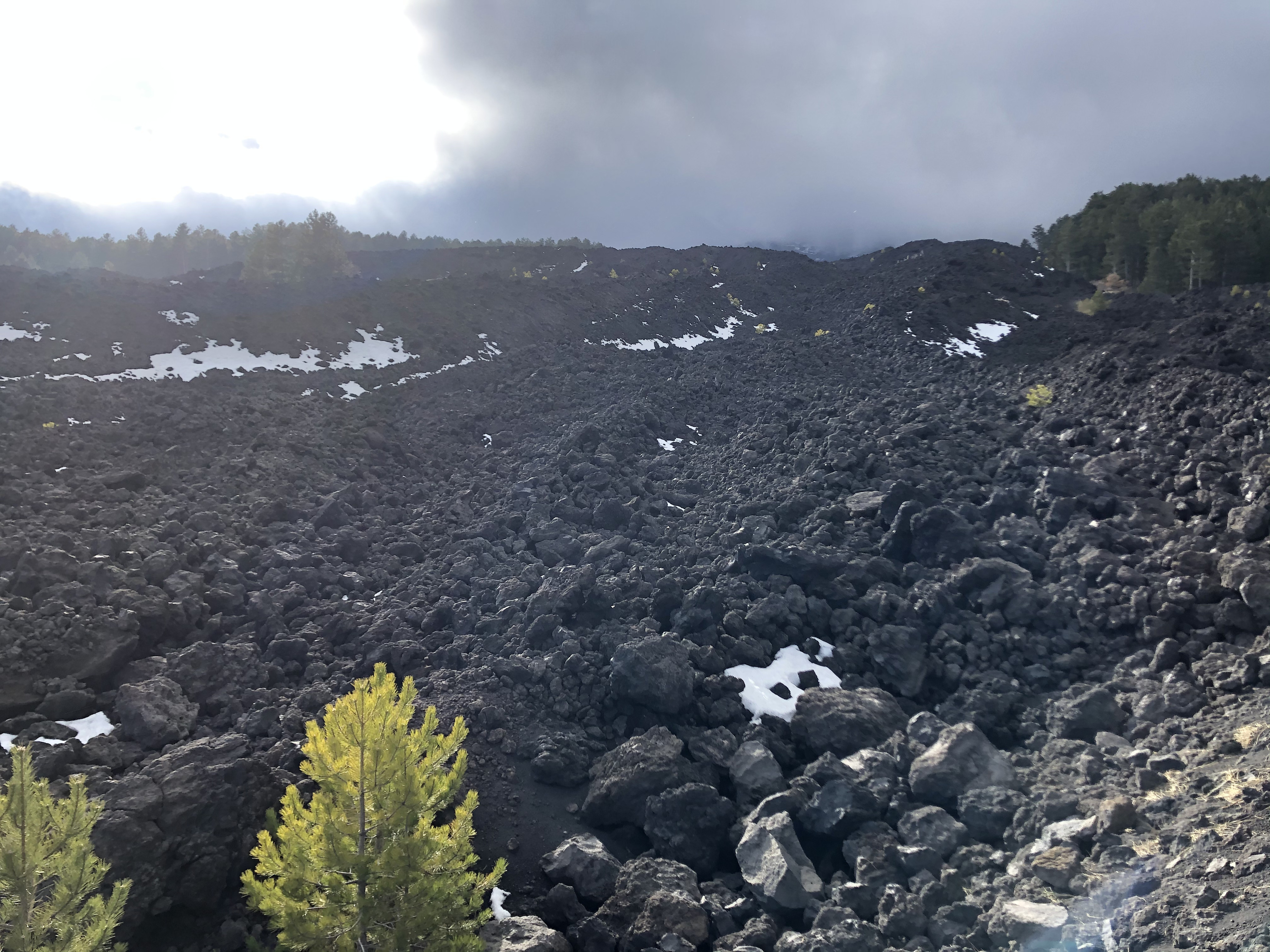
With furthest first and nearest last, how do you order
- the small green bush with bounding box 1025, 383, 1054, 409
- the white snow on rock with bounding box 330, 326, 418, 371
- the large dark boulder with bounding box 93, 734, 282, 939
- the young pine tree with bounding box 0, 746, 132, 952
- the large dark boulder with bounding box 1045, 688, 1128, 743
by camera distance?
the white snow on rock with bounding box 330, 326, 418, 371, the small green bush with bounding box 1025, 383, 1054, 409, the large dark boulder with bounding box 1045, 688, 1128, 743, the large dark boulder with bounding box 93, 734, 282, 939, the young pine tree with bounding box 0, 746, 132, 952

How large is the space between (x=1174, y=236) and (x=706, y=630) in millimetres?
43684

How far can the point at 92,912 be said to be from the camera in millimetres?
5734

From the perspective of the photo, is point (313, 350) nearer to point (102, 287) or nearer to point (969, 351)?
point (102, 287)

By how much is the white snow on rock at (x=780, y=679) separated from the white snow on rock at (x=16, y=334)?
3030 centimetres

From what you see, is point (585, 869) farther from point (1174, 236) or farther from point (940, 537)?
point (1174, 236)

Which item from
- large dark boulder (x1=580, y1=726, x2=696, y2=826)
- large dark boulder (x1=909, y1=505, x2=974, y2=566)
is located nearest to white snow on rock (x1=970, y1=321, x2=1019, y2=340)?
large dark boulder (x1=909, y1=505, x2=974, y2=566)

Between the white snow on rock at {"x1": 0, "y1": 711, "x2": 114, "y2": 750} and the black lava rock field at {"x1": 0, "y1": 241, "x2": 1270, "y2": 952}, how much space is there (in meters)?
0.16

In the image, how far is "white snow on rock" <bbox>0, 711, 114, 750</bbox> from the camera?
974cm

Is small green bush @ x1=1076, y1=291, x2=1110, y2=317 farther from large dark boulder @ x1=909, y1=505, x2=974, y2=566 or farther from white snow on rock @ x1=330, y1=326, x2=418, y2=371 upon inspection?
white snow on rock @ x1=330, y1=326, x2=418, y2=371

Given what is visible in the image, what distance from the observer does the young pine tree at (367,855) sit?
679 cm

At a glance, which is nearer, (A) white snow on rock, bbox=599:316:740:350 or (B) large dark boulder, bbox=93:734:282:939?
(B) large dark boulder, bbox=93:734:282:939

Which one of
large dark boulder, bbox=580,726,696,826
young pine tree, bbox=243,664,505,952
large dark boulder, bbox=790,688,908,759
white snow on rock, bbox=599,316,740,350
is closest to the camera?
young pine tree, bbox=243,664,505,952

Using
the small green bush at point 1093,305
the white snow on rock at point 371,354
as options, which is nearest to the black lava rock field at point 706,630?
the white snow on rock at point 371,354

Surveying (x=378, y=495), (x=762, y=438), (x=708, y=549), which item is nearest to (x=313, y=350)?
(x=378, y=495)
